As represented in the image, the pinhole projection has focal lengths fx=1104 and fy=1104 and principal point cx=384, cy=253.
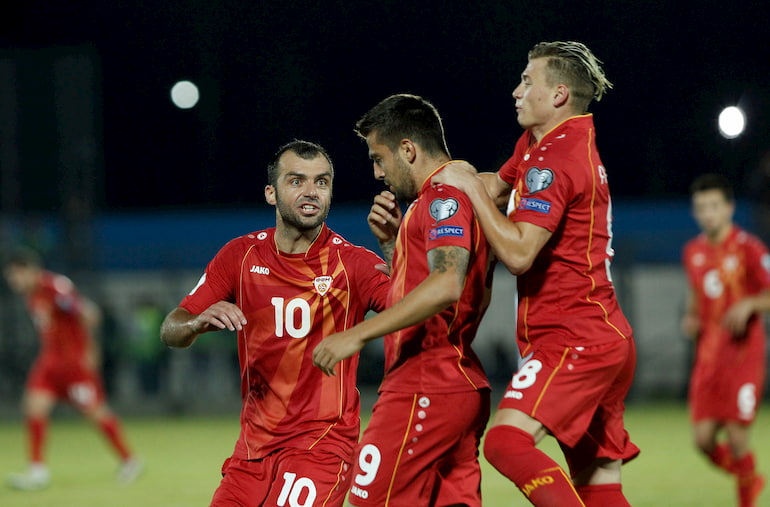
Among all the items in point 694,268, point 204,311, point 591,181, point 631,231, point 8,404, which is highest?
point 591,181

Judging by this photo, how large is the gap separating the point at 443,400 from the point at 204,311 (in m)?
1.12

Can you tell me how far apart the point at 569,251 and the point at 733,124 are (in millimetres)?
19609

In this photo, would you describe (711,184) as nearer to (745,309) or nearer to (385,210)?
(745,309)

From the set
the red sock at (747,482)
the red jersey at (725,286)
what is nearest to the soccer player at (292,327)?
the red sock at (747,482)

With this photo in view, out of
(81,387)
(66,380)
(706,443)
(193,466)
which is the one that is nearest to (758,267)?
(706,443)

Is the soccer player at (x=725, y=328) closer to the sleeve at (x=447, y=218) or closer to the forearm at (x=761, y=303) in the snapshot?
the forearm at (x=761, y=303)

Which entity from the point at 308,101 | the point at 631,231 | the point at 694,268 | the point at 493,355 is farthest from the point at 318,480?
the point at 308,101

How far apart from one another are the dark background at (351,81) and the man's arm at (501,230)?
17.7 metres

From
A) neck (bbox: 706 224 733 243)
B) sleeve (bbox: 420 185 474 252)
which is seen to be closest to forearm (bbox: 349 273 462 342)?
sleeve (bbox: 420 185 474 252)

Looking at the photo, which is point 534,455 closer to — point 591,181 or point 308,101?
point 591,181

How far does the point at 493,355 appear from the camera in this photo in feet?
67.0

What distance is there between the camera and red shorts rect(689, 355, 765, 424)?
8633 mm

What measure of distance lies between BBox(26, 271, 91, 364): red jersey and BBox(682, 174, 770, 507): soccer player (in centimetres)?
654

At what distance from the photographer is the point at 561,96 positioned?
4.91 meters
